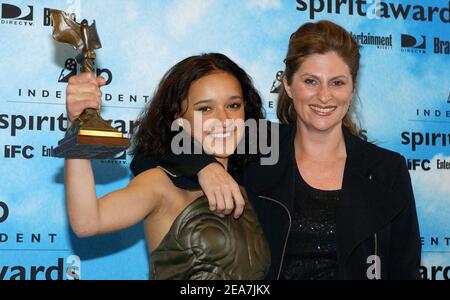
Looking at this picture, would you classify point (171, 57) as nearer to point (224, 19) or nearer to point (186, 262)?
point (224, 19)

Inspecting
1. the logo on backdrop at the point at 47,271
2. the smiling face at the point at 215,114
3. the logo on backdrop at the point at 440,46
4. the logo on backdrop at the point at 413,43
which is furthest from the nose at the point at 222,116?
the logo on backdrop at the point at 440,46

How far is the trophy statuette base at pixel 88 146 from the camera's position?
1.85 m

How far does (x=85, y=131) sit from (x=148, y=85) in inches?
53.0

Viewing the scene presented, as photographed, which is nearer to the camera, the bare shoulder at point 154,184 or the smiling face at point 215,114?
the bare shoulder at point 154,184

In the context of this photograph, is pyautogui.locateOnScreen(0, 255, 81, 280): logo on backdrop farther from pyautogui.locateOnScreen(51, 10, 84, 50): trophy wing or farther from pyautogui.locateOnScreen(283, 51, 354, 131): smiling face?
pyautogui.locateOnScreen(51, 10, 84, 50): trophy wing

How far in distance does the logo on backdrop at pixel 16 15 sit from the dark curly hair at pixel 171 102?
0.86 metres

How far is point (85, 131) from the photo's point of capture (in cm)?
184

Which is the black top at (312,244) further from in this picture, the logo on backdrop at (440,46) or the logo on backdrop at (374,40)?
the logo on backdrop at (440,46)

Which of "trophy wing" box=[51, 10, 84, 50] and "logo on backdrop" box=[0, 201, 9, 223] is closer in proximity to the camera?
"trophy wing" box=[51, 10, 84, 50]

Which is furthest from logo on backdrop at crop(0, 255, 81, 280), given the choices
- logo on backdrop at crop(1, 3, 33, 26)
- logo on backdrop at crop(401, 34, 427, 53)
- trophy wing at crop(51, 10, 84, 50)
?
logo on backdrop at crop(401, 34, 427, 53)

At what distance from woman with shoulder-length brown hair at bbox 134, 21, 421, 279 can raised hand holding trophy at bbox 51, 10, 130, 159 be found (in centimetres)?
37

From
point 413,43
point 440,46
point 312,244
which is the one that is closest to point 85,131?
point 312,244

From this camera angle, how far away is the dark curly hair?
2.36 metres

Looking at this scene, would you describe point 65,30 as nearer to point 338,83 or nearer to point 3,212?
point 338,83
